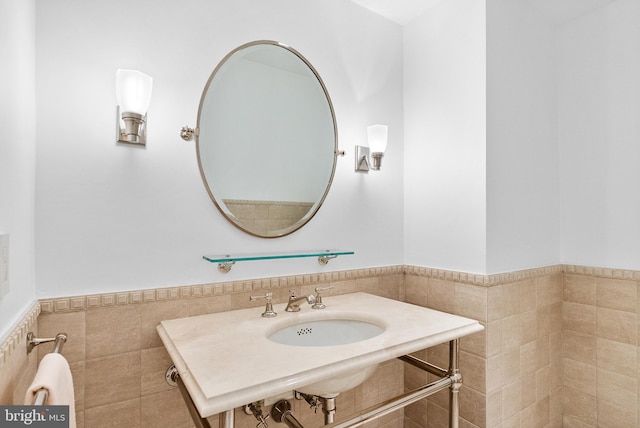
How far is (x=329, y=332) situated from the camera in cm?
144

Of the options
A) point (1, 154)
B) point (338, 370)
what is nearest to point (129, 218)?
point (1, 154)

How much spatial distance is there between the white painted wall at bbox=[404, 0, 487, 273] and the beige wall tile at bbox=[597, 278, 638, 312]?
0.78 metres

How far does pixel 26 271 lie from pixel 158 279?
381 mm

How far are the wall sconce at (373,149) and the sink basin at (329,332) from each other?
786mm

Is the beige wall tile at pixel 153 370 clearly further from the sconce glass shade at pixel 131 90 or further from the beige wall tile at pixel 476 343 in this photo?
the beige wall tile at pixel 476 343

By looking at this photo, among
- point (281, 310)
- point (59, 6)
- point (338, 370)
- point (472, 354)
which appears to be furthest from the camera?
point (472, 354)

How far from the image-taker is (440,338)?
→ 119 centimetres

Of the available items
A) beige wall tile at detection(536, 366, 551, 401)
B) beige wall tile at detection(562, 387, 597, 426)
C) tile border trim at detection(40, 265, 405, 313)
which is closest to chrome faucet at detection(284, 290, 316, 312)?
tile border trim at detection(40, 265, 405, 313)

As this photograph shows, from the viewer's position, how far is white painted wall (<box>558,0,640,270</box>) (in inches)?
69.7

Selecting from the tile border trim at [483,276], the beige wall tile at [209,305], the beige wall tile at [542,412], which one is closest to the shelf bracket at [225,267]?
the beige wall tile at [209,305]

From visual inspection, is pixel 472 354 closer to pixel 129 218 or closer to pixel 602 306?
pixel 602 306

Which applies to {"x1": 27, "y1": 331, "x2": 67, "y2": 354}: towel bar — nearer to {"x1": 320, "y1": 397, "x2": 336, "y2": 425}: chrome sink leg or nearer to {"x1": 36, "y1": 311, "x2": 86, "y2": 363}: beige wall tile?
{"x1": 36, "y1": 311, "x2": 86, "y2": 363}: beige wall tile

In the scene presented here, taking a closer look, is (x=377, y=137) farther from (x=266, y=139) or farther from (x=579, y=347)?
(x=579, y=347)

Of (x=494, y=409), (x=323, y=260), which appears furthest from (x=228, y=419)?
(x=494, y=409)
